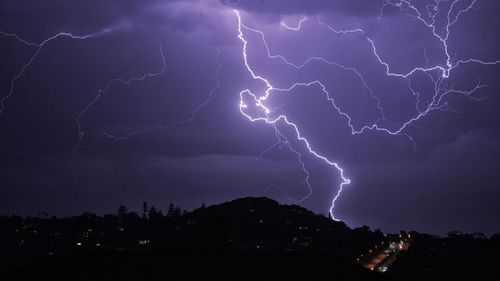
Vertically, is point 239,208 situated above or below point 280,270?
above

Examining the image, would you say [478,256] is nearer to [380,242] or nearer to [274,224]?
[380,242]

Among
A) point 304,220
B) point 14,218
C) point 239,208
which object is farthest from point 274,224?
point 14,218

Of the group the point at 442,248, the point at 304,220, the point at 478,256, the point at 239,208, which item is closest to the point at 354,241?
the point at 442,248

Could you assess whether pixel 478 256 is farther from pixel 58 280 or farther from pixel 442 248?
pixel 58 280

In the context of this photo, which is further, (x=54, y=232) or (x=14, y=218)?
(x=14, y=218)

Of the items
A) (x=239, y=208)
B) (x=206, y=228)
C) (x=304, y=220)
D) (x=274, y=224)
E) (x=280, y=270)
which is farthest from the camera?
(x=239, y=208)

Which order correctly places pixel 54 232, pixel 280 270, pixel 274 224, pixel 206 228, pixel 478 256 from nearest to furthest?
pixel 280 270 → pixel 206 228 → pixel 478 256 → pixel 54 232 → pixel 274 224

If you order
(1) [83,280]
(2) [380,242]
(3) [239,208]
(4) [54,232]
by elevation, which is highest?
(3) [239,208]

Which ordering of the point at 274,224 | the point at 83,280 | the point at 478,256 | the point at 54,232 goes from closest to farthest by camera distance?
the point at 83,280 → the point at 478,256 → the point at 54,232 → the point at 274,224

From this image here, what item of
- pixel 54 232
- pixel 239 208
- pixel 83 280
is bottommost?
pixel 83 280
